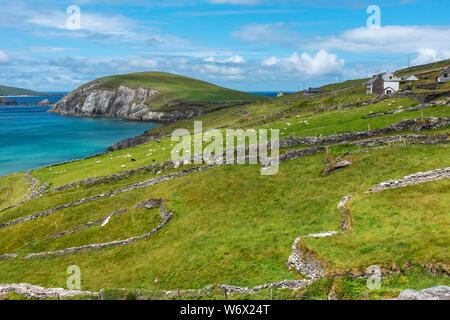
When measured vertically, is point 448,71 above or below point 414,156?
above

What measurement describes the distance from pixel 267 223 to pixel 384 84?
8472cm

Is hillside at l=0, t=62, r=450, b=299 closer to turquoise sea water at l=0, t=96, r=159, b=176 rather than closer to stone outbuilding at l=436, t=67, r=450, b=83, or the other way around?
stone outbuilding at l=436, t=67, r=450, b=83

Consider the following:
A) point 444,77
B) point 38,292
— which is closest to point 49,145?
point 38,292

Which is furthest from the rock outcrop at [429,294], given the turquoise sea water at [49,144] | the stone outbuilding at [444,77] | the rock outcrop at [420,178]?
the turquoise sea water at [49,144]

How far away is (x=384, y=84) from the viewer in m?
96.1

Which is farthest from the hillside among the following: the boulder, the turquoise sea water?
the turquoise sea water

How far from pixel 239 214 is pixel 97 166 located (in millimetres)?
49326

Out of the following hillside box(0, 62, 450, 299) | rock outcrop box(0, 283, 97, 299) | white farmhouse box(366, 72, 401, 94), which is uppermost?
white farmhouse box(366, 72, 401, 94)

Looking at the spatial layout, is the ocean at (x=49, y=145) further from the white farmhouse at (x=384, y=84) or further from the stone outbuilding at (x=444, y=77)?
the stone outbuilding at (x=444, y=77)

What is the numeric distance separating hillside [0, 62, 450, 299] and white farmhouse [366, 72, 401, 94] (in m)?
37.5

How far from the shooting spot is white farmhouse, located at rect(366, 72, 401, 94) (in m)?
94.8
